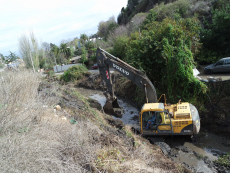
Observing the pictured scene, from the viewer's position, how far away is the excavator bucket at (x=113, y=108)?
1043 cm

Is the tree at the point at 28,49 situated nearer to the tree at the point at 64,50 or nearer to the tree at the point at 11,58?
the tree at the point at 11,58

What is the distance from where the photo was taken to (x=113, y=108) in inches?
420

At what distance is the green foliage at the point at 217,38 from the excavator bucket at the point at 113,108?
10740 millimetres

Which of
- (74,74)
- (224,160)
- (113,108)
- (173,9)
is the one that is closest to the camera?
(224,160)

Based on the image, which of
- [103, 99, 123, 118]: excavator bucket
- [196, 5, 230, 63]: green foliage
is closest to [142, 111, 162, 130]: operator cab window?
[103, 99, 123, 118]: excavator bucket

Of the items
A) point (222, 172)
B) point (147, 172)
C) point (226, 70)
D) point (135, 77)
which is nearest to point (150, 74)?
point (135, 77)

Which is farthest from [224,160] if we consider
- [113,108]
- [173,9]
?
[173,9]

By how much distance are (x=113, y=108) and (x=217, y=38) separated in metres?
12.7

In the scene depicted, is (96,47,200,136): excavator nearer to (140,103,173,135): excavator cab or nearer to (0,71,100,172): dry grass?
(140,103,173,135): excavator cab

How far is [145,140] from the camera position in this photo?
25.2 feet

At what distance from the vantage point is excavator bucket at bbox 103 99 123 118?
1043 centimetres

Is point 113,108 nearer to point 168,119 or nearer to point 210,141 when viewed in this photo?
point 168,119

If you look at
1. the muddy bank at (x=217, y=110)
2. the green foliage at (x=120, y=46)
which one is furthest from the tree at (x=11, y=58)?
the green foliage at (x=120, y=46)

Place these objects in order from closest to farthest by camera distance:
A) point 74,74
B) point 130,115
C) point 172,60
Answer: point 172,60 < point 130,115 < point 74,74
